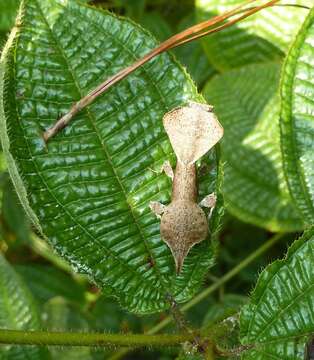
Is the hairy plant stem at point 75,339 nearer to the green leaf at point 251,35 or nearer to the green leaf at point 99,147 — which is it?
the green leaf at point 99,147

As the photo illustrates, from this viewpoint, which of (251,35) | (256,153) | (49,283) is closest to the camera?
(256,153)

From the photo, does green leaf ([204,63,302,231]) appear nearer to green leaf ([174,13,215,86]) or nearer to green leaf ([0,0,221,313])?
green leaf ([174,13,215,86])

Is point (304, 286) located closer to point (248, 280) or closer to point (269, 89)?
point (269, 89)

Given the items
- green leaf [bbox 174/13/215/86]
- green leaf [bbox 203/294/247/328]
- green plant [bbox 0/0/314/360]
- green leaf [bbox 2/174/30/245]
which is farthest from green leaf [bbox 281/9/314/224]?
green leaf [bbox 2/174/30/245]

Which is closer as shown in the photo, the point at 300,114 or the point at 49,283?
the point at 300,114

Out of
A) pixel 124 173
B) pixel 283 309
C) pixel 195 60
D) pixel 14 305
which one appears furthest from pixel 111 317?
pixel 283 309

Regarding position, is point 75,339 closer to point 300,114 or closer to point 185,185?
point 185,185

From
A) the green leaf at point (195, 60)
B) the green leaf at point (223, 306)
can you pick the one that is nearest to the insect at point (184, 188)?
the green leaf at point (223, 306)
